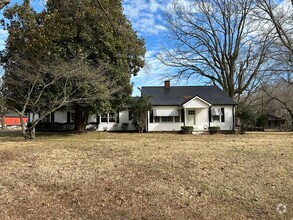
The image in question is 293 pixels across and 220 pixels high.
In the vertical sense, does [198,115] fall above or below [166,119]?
above

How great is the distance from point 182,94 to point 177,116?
3238mm

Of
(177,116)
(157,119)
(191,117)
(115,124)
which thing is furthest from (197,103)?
(115,124)

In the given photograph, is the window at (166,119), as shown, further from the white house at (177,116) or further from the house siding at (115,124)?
the house siding at (115,124)

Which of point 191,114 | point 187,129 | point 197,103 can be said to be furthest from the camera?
point 191,114

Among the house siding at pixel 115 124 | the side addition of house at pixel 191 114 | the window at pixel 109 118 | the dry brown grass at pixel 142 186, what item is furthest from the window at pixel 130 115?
the dry brown grass at pixel 142 186

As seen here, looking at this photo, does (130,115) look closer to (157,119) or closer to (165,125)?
(157,119)

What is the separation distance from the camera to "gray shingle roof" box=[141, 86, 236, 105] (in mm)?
28703

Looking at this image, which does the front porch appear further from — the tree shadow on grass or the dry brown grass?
the dry brown grass

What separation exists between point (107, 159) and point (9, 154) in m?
3.03

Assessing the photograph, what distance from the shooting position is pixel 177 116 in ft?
92.6

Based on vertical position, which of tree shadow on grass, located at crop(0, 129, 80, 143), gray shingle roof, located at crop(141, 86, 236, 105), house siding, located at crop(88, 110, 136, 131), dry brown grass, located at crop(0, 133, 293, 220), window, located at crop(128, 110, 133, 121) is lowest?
dry brown grass, located at crop(0, 133, 293, 220)

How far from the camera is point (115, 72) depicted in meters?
20.3

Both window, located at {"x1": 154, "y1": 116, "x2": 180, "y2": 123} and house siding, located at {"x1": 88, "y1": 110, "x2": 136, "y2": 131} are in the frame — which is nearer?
window, located at {"x1": 154, "y1": 116, "x2": 180, "y2": 123}

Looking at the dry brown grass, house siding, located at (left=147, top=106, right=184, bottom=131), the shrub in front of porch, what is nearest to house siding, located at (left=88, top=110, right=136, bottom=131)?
house siding, located at (left=147, top=106, right=184, bottom=131)
